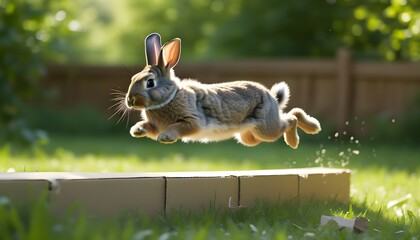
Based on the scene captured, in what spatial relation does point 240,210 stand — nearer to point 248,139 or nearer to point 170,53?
point 248,139

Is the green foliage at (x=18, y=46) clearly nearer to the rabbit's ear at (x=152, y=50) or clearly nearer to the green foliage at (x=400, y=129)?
the green foliage at (x=400, y=129)

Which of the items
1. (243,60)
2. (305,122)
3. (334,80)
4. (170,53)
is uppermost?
(243,60)

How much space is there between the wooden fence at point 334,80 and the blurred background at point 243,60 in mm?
17

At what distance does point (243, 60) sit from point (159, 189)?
10705 millimetres

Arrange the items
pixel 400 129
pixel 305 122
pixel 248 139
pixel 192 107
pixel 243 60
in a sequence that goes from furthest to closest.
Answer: pixel 243 60
pixel 400 129
pixel 305 122
pixel 248 139
pixel 192 107

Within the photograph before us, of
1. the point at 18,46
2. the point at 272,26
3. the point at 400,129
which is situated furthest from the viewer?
the point at 272,26

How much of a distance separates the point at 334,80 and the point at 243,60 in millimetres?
2001

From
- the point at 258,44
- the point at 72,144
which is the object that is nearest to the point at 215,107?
the point at 72,144

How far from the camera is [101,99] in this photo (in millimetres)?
15328

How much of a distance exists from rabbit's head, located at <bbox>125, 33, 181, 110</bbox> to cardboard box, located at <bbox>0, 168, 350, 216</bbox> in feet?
1.58

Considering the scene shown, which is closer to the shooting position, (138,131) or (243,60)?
(138,131)

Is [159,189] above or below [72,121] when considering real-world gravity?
below

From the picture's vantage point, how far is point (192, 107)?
4.04 meters

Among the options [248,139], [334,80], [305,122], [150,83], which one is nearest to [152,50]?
[150,83]
